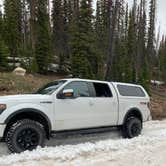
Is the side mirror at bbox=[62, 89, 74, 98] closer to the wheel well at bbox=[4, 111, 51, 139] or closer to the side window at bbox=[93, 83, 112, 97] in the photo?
the wheel well at bbox=[4, 111, 51, 139]

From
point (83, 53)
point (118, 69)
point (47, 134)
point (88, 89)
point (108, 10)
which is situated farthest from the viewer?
point (108, 10)

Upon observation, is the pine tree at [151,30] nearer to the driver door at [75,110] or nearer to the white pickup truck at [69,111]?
the white pickup truck at [69,111]

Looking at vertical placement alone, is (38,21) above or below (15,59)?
above

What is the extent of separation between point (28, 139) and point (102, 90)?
300 cm

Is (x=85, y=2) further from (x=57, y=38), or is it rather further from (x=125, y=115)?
(x=125, y=115)

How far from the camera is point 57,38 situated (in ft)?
130

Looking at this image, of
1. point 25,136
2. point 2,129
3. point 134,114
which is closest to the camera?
point 2,129

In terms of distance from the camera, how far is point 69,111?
25.0ft

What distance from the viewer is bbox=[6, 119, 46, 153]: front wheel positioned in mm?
6566

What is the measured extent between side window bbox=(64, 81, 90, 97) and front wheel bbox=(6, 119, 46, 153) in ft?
4.91

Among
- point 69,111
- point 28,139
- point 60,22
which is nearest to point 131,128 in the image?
point 69,111

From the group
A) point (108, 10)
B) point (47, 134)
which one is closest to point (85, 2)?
point (108, 10)

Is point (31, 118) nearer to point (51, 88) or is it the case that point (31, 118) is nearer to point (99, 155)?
point (51, 88)

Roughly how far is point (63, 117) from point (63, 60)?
904 inches
